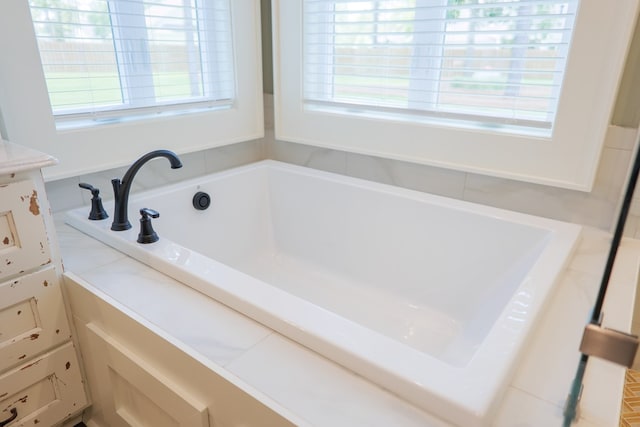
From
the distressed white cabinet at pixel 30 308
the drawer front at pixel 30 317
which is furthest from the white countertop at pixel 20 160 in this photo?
the drawer front at pixel 30 317

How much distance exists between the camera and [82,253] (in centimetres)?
122

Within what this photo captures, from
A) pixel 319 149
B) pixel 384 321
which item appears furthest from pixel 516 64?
pixel 384 321

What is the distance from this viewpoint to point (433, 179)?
5.29ft

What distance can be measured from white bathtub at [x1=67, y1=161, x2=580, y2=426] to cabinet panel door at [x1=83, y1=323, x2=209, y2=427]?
21cm

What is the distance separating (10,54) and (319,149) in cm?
113

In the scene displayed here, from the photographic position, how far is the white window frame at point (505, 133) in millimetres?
1181

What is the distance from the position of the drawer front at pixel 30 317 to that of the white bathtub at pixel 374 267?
220mm

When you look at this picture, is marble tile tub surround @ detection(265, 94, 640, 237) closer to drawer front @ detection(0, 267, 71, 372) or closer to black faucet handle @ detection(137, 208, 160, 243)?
black faucet handle @ detection(137, 208, 160, 243)

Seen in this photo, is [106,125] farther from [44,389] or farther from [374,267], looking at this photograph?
[374,267]

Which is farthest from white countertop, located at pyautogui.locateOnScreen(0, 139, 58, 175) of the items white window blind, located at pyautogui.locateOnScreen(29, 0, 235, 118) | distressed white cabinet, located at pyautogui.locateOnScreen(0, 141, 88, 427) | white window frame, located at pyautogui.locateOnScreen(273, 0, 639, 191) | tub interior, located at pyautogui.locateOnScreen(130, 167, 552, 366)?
white window frame, located at pyautogui.locateOnScreen(273, 0, 639, 191)

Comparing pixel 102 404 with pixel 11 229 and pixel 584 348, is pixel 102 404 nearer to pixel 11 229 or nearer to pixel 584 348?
pixel 11 229

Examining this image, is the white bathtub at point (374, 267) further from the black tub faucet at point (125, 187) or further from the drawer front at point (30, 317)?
the drawer front at point (30, 317)

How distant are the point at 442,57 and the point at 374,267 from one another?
0.83 metres

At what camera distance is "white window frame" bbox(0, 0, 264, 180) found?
1.20m
